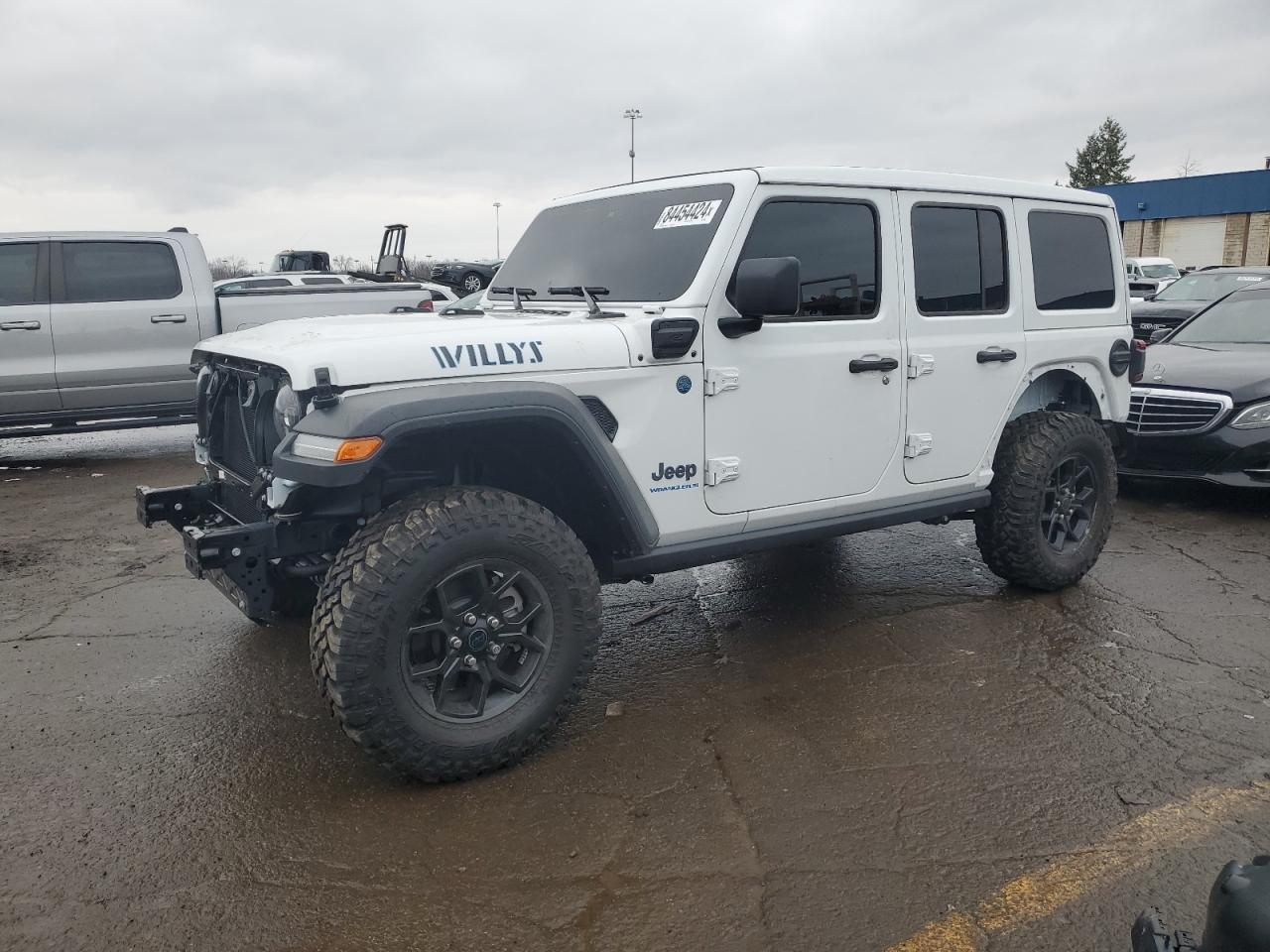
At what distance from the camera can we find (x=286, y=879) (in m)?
2.74

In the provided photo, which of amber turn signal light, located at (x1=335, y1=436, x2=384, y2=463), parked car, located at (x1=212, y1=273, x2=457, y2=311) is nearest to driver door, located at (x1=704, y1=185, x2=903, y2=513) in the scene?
amber turn signal light, located at (x1=335, y1=436, x2=384, y2=463)

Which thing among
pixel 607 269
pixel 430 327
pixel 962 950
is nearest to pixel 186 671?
pixel 430 327

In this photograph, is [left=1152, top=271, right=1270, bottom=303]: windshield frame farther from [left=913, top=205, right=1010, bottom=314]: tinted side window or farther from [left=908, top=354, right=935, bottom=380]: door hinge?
[left=908, top=354, right=935, bottom=380]: door hinge

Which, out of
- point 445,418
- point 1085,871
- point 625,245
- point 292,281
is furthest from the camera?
point 292,281

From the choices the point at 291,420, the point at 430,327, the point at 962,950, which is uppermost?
the point at 430,327

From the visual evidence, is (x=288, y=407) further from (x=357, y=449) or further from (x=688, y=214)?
(x=688, y=214)

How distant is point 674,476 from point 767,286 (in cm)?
75

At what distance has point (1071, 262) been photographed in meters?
5.02

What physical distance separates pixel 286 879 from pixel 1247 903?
7.57 feet

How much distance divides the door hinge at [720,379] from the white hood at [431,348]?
36 centimetres

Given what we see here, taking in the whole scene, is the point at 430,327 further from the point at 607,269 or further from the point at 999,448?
the point at 999,448

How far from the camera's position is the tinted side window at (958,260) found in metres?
4.34

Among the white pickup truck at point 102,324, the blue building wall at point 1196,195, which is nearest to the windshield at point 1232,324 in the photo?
the white pickup truck at point 102,324

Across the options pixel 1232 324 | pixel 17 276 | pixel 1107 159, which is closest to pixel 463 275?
pixel 17 276
